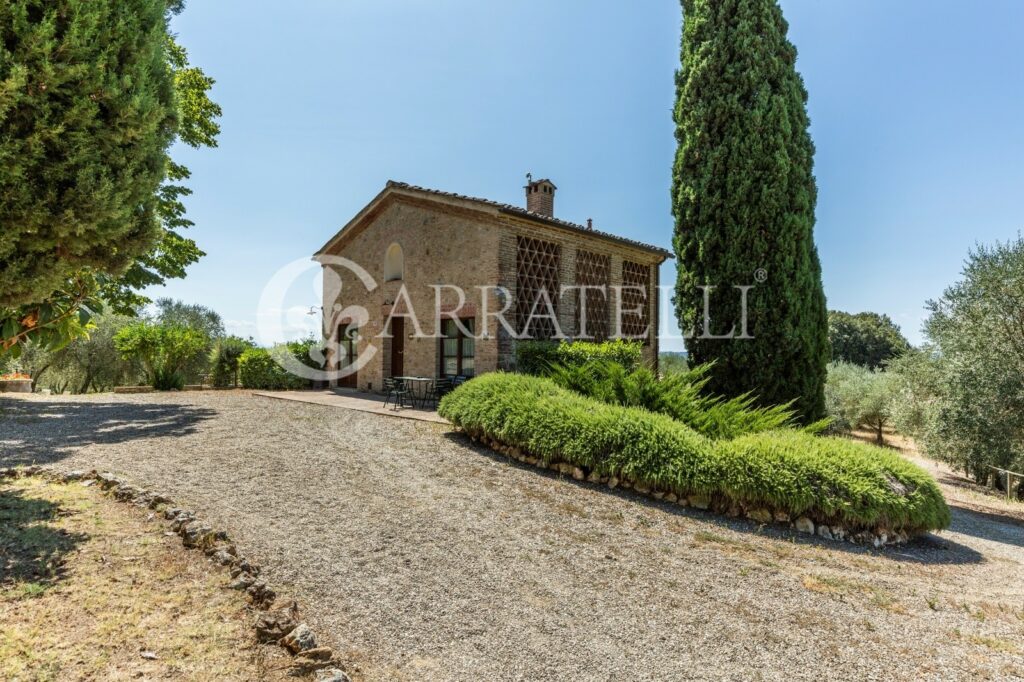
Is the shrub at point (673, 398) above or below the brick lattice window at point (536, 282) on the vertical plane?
below

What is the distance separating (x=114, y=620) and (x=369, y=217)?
14.7 m

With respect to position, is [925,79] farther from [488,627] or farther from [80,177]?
[80,177]

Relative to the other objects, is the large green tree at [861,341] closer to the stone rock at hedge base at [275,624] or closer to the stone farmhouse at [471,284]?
the stone farmhouse at [471,284]

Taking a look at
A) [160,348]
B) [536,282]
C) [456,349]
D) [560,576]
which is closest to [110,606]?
[560,576]

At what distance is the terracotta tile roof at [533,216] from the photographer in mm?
11305

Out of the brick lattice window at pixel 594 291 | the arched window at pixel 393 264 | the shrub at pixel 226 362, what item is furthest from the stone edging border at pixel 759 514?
the shrub at pixel 226 362

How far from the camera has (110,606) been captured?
9.43 ft

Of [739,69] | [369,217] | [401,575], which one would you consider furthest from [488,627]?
[369,217]

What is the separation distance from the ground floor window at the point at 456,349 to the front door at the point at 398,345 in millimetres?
1871

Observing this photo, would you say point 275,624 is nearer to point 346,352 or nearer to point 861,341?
point 346,352

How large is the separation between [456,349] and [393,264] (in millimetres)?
4280

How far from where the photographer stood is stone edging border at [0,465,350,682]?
8.06 feet

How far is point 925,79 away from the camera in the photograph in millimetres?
8695

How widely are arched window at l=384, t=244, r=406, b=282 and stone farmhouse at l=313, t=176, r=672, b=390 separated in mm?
32
